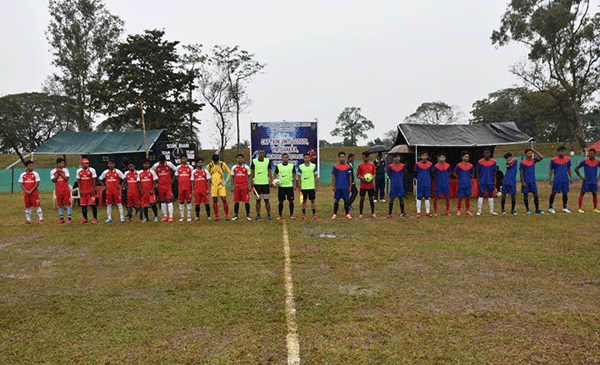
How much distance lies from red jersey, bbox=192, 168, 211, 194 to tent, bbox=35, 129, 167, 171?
9929mm

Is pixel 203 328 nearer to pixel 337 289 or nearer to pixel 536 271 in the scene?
pixel 337 289

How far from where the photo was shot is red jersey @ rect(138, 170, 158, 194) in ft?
35.8

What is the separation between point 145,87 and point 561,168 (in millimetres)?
30741

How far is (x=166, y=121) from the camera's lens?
3372 cm

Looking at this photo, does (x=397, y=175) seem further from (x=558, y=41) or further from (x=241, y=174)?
(x=558, y=41)

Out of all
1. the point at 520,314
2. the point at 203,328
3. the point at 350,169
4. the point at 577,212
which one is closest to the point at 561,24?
the point at 577,212

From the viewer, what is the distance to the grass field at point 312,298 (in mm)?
3289

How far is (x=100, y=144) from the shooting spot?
19844 mm

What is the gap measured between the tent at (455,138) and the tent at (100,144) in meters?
12.3

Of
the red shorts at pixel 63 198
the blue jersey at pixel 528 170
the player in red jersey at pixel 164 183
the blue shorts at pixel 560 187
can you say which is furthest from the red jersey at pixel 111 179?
the blue shorts at pixel 560 187

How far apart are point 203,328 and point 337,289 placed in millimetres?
1723

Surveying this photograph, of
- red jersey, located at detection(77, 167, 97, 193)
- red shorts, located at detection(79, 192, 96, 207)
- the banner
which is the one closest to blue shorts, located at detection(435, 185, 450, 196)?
the banner

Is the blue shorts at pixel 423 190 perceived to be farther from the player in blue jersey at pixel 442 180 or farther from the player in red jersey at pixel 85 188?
the player in red jersey at pixel 85 188

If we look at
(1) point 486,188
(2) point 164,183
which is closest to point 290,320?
(2) point 164,183
